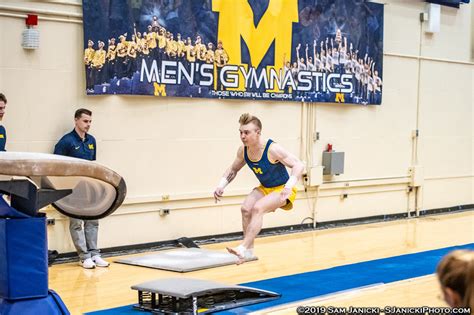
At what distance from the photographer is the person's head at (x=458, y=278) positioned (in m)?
2.24

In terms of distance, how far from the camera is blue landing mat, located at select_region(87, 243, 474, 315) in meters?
6.94

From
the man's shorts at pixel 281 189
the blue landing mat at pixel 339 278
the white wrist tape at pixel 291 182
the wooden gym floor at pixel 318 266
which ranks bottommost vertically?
the wooden gym floor at pixel 318 266

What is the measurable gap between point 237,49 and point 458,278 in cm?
867

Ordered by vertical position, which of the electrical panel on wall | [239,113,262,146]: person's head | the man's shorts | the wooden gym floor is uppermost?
the electrical panel on wall

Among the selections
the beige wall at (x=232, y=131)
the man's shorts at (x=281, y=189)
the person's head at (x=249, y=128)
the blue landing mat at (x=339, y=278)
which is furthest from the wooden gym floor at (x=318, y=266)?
the person's head at (x=249, y=128)

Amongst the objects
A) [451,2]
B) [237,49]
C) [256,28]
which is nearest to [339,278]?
[237,49]

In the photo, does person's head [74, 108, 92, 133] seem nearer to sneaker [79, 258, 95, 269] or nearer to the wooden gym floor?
sneaker [79, 258, 95, 269]

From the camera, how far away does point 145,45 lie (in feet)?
31.9

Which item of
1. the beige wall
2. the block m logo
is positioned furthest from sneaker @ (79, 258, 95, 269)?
the block m logo

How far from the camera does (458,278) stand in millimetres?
2268

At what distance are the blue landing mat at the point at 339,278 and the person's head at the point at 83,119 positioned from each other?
2560mm

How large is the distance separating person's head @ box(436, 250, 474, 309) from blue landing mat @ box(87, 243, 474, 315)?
14.4 ft

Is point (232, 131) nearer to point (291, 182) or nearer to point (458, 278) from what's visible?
point (291, 182)

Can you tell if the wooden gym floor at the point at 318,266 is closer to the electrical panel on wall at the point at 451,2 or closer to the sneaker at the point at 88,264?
the sneaker at the point at 88,264
